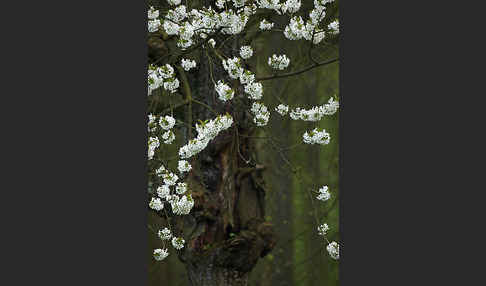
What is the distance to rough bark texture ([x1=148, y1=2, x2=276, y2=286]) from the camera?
87.4 inches

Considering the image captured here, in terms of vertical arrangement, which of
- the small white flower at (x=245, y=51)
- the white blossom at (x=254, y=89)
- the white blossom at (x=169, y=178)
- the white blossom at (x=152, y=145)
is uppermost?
the small white flower at (x=245, y=51)

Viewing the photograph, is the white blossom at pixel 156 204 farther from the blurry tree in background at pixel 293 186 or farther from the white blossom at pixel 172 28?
the blurry tree in background at pixel 293 186

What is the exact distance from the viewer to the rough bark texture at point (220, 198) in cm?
222

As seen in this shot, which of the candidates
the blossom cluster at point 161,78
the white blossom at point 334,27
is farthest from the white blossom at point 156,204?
the white blossom at point 334,27

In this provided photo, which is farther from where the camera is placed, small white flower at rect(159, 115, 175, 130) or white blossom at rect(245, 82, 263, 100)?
white blossom at rect(245, 82, 263, 100)

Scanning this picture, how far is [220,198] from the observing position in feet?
7.48

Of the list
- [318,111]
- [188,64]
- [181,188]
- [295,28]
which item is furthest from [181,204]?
[295,28]

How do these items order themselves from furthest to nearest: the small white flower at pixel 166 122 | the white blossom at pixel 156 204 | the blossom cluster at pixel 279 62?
the blossom cluster at pixel 279 62 < the white blossom at pixel 156 204 < the small white flower at pixel 166 122

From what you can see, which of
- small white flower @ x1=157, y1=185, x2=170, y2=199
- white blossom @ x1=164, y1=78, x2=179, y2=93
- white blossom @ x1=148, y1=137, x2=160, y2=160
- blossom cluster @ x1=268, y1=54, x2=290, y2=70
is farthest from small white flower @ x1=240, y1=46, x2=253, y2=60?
small white flower @ x1=157, y1=185, x2=170, y2=199

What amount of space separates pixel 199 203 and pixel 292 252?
1.57 m

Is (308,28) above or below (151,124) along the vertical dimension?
above

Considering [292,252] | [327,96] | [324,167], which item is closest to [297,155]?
[324,167]

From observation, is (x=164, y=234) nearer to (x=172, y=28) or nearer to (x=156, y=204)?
(x=156, y=204)

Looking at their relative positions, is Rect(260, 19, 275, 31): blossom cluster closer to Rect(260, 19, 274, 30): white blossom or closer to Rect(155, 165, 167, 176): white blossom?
Rect(260, 19, 274, 30): white blossom
